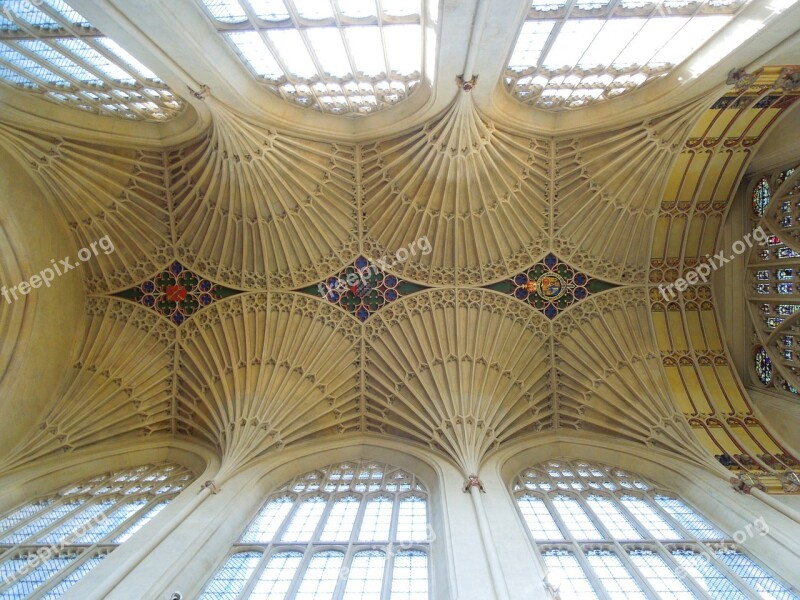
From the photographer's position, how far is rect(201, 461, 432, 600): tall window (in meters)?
7.86

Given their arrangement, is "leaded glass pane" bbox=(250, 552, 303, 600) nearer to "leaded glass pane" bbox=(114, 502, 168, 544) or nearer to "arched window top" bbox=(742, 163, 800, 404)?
"leaded glass pane" bbox=(114, 502, 168, 544)

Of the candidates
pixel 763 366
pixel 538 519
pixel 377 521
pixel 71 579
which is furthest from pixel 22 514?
pixel 763 366

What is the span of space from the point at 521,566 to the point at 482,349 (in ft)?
20.5

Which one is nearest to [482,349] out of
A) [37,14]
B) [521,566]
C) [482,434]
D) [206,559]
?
[482,434]

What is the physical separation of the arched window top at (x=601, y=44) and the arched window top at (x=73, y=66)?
797cm

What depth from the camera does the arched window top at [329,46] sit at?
8797 millimetres

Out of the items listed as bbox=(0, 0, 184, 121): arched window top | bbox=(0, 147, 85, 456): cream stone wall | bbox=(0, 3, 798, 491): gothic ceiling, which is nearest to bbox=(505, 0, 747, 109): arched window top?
bbox=(0, 3, 798, 491): gothic ceiling

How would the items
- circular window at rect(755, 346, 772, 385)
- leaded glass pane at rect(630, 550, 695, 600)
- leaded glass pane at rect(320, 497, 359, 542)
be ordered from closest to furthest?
leaded glass pane at rect(630, 550, 695, 600), leaded glass pane at rect(320, 497, 359, 542), circular window at rect(755, 346, 772, 385)

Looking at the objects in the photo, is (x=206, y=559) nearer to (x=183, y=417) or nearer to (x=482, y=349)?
(x=183, y=417)

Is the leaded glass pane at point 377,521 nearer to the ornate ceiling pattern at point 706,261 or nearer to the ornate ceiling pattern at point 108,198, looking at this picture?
the ornate ceiling pattern at point 706,261

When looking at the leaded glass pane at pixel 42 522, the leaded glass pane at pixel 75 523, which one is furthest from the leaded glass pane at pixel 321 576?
the leaded glass pane at pixel 42 522

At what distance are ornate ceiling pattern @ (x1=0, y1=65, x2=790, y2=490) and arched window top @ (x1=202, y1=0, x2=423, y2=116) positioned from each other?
1288 mm

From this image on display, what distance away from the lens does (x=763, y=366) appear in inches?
489

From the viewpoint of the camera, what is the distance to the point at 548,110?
11.5 meters
